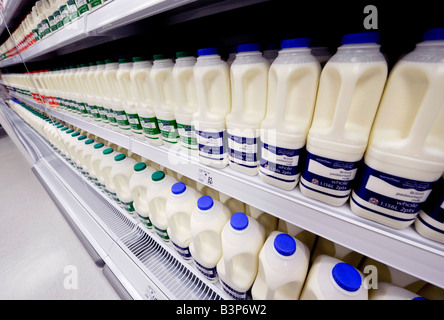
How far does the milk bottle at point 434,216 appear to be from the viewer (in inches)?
12.7

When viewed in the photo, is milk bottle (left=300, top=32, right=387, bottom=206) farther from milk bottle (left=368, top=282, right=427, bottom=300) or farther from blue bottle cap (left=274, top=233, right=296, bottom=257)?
milk bottle (left=368, top=282, right=427, bottom=300)

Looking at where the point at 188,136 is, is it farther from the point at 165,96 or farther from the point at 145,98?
the point at 145,98

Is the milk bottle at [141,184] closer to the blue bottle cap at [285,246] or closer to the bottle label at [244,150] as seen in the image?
the bottle label at [244,150]

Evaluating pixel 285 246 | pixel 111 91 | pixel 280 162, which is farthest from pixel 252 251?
pixel 111 91

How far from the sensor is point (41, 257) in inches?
63.3

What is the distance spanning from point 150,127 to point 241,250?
62 cm

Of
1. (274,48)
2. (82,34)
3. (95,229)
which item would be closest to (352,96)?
(274,48)

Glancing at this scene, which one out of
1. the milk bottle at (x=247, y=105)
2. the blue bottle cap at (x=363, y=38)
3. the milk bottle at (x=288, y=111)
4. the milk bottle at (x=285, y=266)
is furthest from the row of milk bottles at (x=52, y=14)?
the milk bottle at (x=285, y=266)

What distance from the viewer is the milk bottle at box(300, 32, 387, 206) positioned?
34 centimetres

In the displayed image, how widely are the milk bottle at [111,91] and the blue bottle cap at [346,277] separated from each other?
1.08m

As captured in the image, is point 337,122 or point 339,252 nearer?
point 337,122

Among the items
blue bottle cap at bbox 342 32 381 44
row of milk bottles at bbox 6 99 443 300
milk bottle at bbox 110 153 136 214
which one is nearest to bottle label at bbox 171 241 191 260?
row of milk bottles at bbox 6 99 443 300
